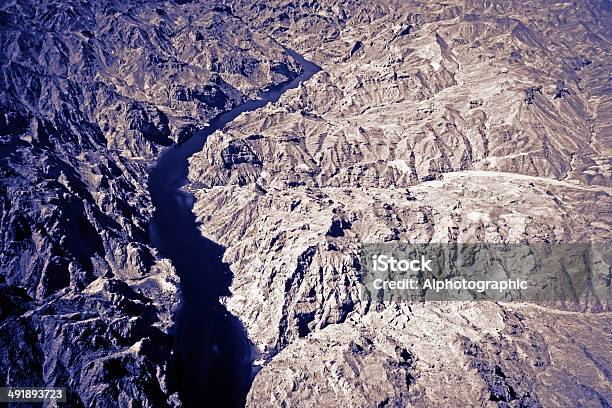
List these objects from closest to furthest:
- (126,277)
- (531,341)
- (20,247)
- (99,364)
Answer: (99,364) → (531,341) → (20,247) → (126,277)

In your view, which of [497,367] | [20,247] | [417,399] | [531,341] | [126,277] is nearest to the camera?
[417,399]

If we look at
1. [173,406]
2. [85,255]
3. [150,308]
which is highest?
[85,255]

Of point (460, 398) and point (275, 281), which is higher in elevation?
point (275, 281)

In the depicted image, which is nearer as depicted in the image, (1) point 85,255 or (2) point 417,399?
(2) point 417,399

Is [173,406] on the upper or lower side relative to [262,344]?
lower

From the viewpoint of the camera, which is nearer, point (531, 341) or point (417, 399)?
point (417, 399)

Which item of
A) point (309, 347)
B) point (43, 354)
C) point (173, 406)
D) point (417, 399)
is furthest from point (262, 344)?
point (43, 354)

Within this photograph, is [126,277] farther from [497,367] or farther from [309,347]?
[497,367]

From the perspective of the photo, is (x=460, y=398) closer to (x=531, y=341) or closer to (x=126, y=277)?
(x=531, y=341)

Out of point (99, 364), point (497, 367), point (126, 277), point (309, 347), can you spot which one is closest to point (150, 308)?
point (126, 277)
